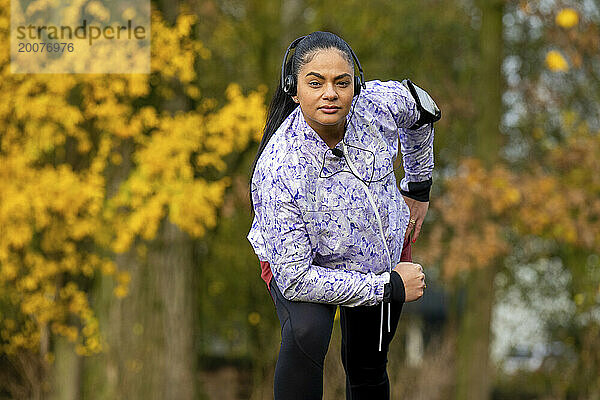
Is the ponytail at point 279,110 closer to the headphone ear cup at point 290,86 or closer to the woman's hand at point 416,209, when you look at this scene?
the headphone ear cup at point 290,86

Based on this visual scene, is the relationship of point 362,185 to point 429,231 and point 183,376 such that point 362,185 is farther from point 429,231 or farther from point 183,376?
point 429,231

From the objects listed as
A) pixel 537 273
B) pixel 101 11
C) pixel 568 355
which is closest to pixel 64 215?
pixel 101 11

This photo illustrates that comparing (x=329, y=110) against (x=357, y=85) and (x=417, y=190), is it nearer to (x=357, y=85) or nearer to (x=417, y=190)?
(x=357, y=85)

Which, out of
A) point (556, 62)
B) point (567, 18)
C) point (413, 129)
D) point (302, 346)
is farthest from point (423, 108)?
point (556, 62)

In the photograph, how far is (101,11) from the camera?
6.76 meters

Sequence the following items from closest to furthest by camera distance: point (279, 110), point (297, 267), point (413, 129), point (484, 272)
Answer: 1. point (297, 267)
2. point (279, 110)
3. point (413, 129)
4. point (484, 272)

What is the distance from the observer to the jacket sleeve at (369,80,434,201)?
8.08ft

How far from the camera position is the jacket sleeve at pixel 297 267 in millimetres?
2201

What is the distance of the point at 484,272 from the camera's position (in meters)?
8.97

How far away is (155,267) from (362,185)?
5896 millimetres

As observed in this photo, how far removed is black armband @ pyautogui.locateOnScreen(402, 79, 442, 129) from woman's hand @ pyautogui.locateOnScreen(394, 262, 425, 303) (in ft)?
1.54

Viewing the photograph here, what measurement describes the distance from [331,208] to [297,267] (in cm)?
19

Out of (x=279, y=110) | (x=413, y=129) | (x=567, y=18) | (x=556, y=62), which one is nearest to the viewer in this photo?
(x=279, y=110)

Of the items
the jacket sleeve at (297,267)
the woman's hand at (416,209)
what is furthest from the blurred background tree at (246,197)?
the jacket sleeve at (297,267)
